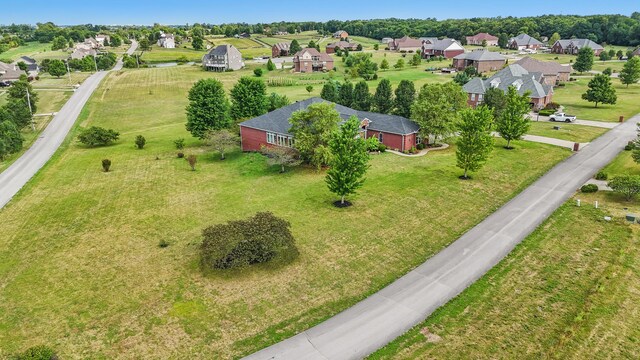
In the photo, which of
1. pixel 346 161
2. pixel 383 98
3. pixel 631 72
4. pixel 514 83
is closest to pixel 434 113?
pixel 383 98

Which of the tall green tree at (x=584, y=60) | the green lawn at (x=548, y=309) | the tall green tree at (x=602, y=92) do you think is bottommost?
the green lawn at (x=548, y=309)

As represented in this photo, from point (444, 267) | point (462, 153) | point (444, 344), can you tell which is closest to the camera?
point (444, 344)

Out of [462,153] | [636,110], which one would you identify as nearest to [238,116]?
[462,153]


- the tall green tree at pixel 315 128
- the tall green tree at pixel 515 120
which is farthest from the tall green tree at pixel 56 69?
the tall green tree at pixel 515 120

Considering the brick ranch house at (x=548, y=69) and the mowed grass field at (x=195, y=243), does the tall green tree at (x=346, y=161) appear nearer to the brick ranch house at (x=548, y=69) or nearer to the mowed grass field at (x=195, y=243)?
the mowed grass field at (x=195, y=243)

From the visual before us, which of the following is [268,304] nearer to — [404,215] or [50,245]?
[404,215]
